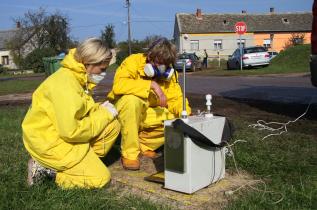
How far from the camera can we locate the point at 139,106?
4.68 metres

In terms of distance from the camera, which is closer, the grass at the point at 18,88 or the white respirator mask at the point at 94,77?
the white respirator mask at the point at 94,77

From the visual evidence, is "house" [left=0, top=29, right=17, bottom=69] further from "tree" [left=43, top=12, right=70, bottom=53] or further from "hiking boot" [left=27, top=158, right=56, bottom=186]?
"hiking boot" [left=27, top=158, right=56, bottom=186]

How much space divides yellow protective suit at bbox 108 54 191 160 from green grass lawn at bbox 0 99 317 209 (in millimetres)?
788

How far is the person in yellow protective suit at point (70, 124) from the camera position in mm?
3824

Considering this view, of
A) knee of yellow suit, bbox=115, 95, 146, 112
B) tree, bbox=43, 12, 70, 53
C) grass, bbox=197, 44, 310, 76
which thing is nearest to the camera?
knee of yellow suit, bbox=115, 95, 146, 112

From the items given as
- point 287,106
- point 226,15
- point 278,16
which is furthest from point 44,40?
point 287,106

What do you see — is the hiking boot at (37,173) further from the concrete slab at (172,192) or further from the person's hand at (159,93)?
the person's hand at (159,93)

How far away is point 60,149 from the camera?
3.95 m

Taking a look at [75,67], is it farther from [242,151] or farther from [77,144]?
[242,151]

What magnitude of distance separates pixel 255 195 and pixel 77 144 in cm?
149

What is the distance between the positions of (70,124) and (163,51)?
130cm

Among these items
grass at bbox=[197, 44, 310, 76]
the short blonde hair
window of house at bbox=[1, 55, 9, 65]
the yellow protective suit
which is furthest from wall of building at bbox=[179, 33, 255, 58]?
the short blonde hair

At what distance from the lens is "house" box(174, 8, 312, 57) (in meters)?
68.2

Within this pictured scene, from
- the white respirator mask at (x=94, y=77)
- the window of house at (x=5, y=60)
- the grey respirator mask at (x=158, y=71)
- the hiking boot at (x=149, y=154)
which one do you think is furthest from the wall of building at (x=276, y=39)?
the white respirator mask at (x=94, y=77)
